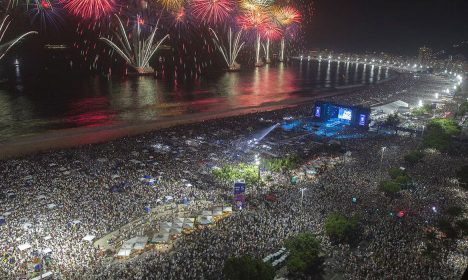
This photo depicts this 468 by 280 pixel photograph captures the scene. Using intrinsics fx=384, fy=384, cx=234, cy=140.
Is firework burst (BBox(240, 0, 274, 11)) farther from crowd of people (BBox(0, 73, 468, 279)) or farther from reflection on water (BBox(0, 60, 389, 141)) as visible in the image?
crowd of people (BBox(0, 73, 468, 279))

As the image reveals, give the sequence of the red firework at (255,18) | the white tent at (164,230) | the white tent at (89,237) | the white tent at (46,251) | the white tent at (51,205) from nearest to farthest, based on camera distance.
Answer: the white tent at (46,251)
the white tent at (89,237)
the white tent at (164,230)
the white tent at (51,205)
the red firework at (255,18)

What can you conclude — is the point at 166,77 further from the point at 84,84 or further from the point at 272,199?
the point at 272,199

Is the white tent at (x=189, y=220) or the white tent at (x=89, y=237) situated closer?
the white tent at (x=89, y=237)

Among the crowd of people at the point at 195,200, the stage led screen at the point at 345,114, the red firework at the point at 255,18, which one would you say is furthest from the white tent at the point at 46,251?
the red firework at the point at 255,18

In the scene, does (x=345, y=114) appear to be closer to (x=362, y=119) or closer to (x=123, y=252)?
(x=362, y=119)

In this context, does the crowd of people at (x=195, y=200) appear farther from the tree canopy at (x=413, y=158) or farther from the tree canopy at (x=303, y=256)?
the tree canopy at (x=303, y=256)
